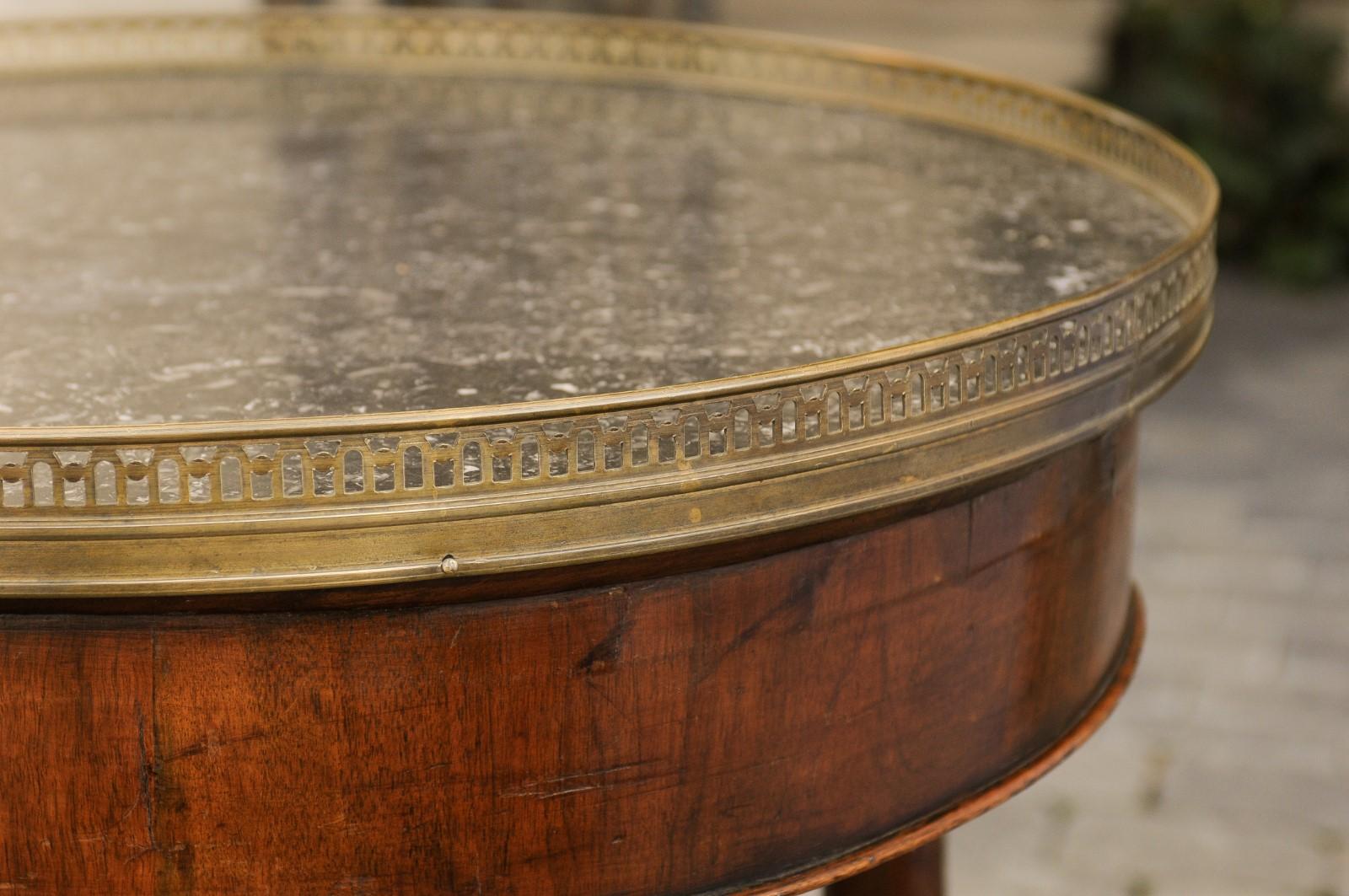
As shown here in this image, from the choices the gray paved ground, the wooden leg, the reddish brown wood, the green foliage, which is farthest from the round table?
the green foliage

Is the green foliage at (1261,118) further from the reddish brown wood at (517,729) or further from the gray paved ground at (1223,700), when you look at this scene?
the reddish brown wood at (517,729)

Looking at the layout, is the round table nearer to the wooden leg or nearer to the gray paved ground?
the wooden leg

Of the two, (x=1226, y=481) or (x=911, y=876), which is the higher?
(x=911, y=876)

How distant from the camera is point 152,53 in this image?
7.05 ft

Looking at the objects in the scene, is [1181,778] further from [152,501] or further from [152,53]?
[152,501]

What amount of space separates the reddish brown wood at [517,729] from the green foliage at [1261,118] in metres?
4.98

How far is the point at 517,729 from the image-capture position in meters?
0.84

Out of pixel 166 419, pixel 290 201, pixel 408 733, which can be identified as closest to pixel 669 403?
pixel 408 733

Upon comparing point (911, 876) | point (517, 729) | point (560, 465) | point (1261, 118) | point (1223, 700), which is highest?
point (560, 465)

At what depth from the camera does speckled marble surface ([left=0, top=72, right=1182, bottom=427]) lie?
1.05 metres

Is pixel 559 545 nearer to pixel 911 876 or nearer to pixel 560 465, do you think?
pixel 560 465

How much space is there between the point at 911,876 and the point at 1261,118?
4905mm

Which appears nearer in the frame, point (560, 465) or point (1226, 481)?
point (560, 465)

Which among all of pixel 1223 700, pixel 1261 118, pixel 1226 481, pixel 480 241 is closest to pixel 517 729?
pixel 480 241
